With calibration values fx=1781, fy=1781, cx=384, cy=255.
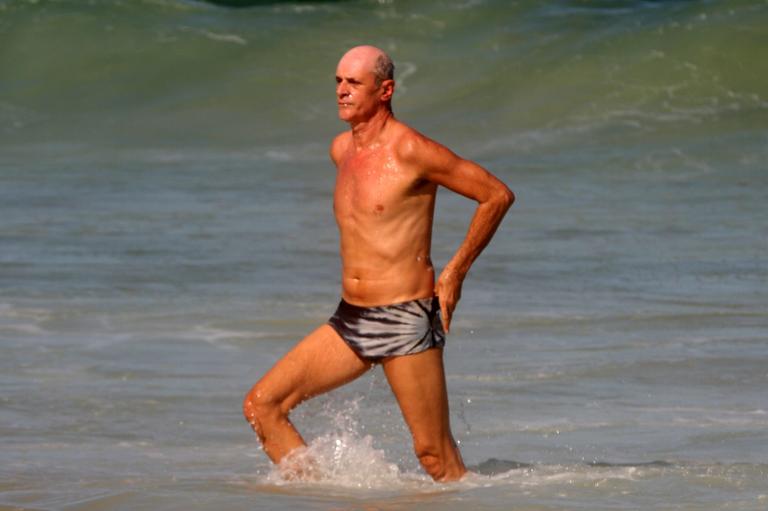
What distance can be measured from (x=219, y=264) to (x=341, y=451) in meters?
6.19

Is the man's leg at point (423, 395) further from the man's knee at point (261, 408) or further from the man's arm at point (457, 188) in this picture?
the man's knee at point (261, 408)

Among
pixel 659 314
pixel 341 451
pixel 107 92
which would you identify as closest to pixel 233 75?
pixel 107 92

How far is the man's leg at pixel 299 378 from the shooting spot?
5906 millimetres

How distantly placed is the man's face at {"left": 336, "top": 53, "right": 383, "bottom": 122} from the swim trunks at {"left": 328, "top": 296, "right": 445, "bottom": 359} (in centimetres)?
64

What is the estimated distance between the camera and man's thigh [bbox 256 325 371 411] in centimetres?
590

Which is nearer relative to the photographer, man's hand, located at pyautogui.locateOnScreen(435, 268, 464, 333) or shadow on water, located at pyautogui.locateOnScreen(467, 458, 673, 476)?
man's hand, located at pyautogui.locateOnScreen(435, 268, 464, 333)

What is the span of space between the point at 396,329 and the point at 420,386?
21cm

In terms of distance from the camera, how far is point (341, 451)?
20.9 feet

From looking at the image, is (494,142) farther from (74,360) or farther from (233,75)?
(74,360)

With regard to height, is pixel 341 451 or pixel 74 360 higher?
pixel 341 451

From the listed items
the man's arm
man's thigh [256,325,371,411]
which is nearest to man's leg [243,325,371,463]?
man's thigh [256,325,371,411]

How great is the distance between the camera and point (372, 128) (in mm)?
5871

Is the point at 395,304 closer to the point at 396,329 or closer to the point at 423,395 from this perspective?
the point at 396,329

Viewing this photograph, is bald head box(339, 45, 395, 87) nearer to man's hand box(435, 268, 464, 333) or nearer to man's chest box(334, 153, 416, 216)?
man's chest box(334, 153, 416, 216)
